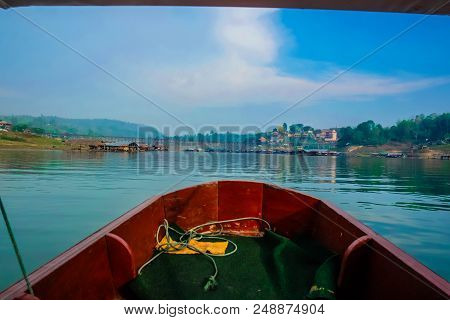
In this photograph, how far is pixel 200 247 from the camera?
11.9ft

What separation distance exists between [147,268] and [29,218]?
36.0 feet

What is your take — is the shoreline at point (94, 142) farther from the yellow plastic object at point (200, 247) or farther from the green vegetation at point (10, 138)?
the yellow plastic object at point (200, 247)

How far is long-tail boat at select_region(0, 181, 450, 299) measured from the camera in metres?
2.01

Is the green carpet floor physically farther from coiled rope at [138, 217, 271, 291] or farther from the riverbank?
the riverbank

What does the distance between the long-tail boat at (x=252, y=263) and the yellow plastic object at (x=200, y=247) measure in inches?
4.5

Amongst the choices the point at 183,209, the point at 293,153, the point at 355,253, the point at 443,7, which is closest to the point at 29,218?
the point at 183,209

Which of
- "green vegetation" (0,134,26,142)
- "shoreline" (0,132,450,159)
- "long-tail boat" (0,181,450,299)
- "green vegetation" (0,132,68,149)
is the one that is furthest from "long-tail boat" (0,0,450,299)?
"green vegetation" (0,134,26,142)

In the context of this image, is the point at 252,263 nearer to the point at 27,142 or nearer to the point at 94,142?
the point at 94,142

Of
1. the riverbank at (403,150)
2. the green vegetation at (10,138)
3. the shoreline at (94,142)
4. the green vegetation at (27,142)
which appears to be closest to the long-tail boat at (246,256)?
the shoreline at (94,142)

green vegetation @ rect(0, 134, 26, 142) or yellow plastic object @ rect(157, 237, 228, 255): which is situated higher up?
green vegetation @ rect(0, 134, 26, 142)

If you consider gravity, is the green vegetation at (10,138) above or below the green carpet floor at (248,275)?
above

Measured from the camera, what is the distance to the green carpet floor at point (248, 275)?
8.47 ft

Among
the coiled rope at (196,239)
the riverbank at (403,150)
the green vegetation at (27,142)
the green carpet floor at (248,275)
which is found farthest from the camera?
the riverbank at (403,150)
